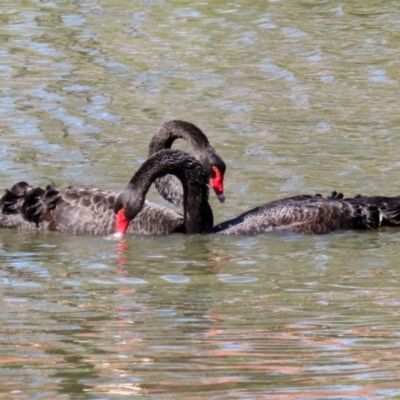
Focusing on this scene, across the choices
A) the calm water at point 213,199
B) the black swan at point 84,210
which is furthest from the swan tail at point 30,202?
the calm water at point 213,199

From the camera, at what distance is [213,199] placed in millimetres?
11180

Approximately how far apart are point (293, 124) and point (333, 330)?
764cm

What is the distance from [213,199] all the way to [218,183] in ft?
4.43

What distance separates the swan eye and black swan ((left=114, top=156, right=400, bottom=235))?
117mm

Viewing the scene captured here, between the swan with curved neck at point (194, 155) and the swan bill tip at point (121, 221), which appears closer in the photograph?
the swan bill tip at point (121, 221)

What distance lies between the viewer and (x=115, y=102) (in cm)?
1438

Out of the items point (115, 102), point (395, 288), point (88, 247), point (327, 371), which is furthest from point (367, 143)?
point (327, 371)

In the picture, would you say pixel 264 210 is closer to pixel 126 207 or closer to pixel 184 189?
pixel 184 189

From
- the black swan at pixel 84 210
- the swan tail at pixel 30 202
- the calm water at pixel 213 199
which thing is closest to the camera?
the calm water at pixel 213 199

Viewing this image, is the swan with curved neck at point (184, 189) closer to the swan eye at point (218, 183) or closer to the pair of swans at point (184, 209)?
the pair of swans at point (184, 209)

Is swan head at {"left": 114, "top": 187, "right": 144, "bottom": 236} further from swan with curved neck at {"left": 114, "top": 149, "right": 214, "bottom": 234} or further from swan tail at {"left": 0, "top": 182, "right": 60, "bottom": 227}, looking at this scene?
swan tail at {"left": 0, "top": 182, "right": 60, "bottom": 227}

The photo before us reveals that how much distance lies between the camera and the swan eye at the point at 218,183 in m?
9.82

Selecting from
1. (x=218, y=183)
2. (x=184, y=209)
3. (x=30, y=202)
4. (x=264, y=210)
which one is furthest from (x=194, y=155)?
(x=30, y=202)

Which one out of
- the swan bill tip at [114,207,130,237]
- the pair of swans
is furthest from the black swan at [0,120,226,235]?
the swan bill tip at [114,207,130,237]
